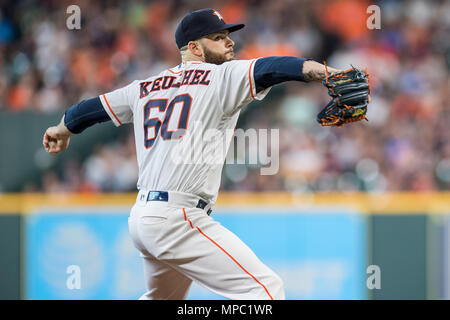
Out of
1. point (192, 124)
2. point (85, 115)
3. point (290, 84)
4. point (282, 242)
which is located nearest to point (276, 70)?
point (192, 124)

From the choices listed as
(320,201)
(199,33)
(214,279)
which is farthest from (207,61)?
(320,201)

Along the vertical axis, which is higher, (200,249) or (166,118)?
(166,118)

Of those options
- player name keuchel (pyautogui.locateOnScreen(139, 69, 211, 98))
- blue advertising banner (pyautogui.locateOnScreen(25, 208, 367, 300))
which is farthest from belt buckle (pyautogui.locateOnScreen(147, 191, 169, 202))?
blue advertising banner (pyautogui.locateOnScreen(25, 208, 367, 300))

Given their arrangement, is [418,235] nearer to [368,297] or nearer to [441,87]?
[368,297]

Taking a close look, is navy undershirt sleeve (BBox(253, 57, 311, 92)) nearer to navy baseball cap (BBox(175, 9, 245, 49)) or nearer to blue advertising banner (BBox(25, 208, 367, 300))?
navy baseball cap (BBox(175, 9, 245, 49))

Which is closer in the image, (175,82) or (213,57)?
(175,82)

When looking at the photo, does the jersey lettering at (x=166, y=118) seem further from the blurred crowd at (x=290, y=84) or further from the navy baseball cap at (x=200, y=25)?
the blurred crowd at (x=290, y=84)
